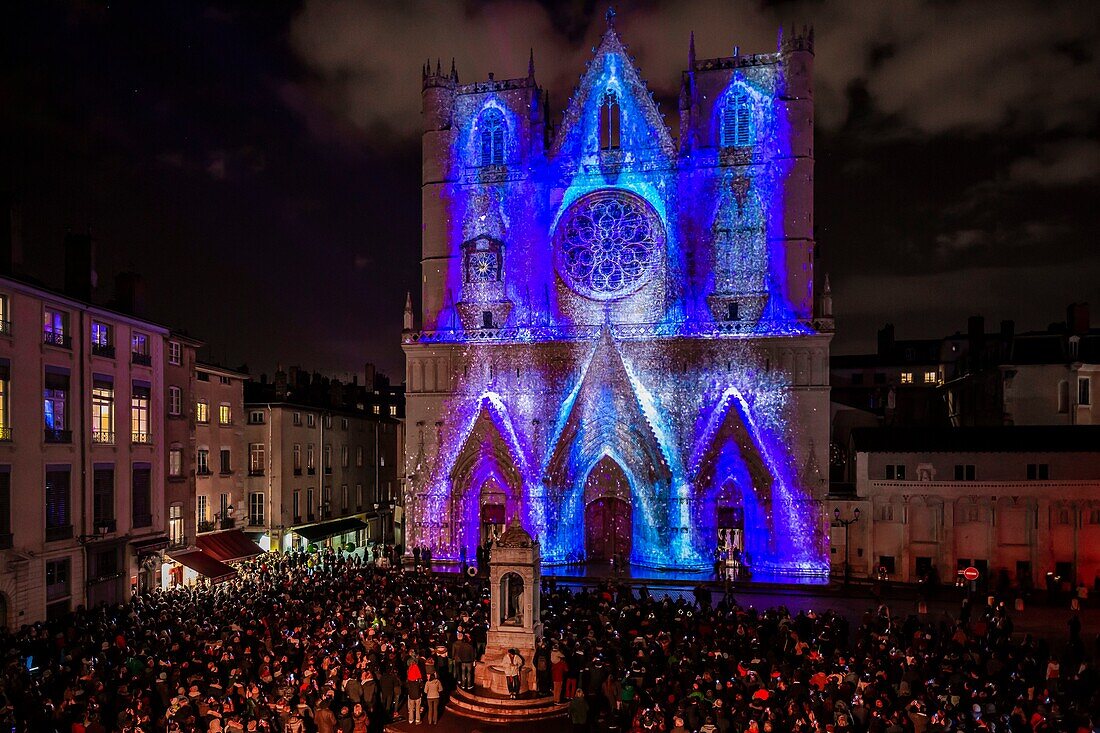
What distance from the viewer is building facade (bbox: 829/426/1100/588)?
35.0 meters

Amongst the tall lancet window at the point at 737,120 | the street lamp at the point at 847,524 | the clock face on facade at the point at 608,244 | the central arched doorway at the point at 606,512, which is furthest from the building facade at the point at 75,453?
the street lamp at the point at 847,524

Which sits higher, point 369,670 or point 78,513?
point 78,513

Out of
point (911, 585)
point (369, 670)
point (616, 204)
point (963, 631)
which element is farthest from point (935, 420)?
point (369, 670)

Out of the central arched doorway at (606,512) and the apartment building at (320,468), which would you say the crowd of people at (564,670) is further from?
the apartment building at (320,468)

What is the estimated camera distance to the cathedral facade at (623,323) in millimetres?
38688

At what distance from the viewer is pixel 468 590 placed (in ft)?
92.4

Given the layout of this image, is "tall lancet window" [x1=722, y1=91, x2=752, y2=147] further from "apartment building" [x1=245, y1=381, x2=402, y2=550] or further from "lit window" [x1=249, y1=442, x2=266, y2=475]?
"lit window" [x1=249, y1=442, x2=266, y2=475]

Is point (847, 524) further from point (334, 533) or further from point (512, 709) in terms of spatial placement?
Answer: point (334, 533)

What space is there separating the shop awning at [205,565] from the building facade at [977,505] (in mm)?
25894

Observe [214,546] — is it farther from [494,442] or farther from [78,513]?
[494,442]

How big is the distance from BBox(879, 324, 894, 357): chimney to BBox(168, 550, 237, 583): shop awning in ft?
180

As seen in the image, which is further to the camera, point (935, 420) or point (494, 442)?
point (935, 420)

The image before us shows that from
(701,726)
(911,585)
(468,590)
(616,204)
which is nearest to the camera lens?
(701,726)

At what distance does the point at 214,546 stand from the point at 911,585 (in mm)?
30036
